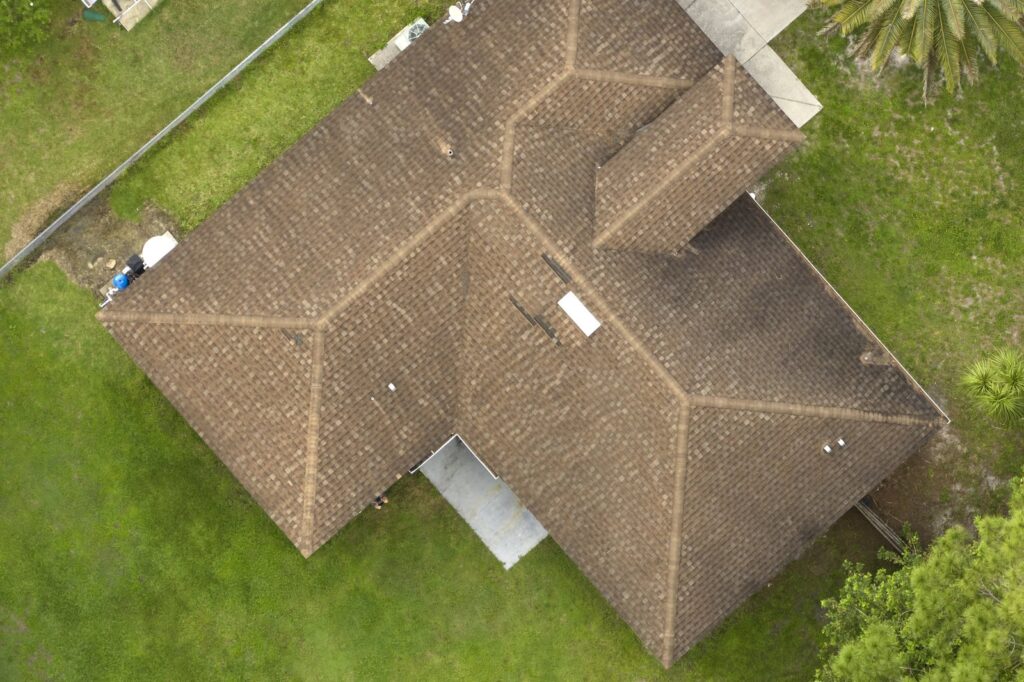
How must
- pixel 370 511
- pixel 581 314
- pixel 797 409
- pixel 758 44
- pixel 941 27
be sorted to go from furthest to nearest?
pixel 370 511, pixel 758 44, pixel 941 27, pixel 797 409, pixel 581 314

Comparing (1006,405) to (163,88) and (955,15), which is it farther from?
(163,88)

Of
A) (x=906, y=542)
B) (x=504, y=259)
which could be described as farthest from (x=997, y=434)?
(x=504, y=259)

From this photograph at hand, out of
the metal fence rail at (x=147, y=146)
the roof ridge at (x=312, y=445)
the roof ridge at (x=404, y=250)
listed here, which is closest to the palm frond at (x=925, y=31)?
the roof ridge at (x=404, y=250)

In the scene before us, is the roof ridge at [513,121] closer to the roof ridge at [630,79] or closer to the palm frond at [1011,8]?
the roof ridge at [630,79]

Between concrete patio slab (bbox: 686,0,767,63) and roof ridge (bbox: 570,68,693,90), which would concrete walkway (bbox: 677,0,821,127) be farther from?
roof ridge (bbox: 570,68,693,90)

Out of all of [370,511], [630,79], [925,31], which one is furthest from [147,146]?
[925,31]

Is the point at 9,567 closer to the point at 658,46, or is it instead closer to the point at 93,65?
the point at 93,65

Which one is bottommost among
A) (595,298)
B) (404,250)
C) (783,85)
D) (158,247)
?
(783,85)
